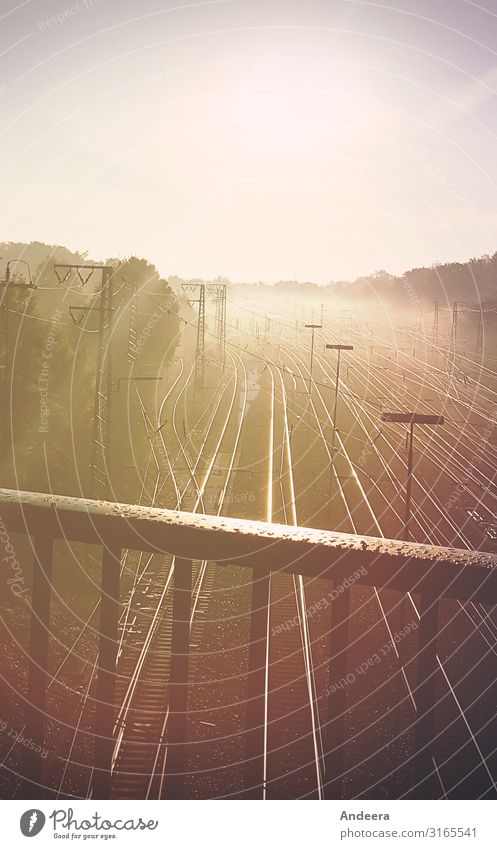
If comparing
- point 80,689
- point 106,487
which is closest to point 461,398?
point 106,487

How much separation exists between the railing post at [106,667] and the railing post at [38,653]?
14cm

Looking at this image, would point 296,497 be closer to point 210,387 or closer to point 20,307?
point 20,307

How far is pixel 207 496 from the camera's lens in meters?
14.4

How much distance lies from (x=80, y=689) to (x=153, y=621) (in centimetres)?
150

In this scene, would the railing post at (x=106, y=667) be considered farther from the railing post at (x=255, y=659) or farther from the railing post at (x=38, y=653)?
the railing post at (x=255, y=659)

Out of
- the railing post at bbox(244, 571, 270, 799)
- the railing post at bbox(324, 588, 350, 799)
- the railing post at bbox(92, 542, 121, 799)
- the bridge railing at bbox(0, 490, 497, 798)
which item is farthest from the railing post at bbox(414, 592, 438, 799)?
the railing post at bbox(92, 542, 121, 799)

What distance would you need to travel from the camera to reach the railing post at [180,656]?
78.7 inches
